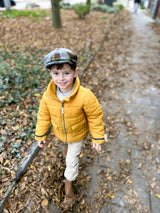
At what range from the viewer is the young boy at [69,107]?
1.77m

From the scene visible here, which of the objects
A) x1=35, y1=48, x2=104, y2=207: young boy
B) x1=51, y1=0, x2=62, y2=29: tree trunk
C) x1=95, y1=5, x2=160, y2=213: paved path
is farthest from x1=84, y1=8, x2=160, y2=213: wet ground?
x1=51, y1=0, x2=62, y2=29: tree trunk

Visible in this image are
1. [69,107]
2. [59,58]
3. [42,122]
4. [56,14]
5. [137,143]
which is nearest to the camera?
[59,58]

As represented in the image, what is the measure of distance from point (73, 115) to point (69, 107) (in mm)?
124

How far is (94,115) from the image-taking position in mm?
2078

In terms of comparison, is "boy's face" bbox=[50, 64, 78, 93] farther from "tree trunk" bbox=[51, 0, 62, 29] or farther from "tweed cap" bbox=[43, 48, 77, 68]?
"tree trunk" bbox=[51, 0, 62, 29]

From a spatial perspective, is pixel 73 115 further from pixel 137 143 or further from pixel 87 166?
pixel 137 143

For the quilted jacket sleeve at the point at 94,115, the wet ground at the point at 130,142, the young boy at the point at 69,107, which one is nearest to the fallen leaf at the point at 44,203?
the young boy at the point at 69,107

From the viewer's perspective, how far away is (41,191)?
8.57 ft

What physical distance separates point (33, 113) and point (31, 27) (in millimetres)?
6695

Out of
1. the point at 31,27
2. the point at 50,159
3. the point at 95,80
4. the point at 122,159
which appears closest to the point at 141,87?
the point at 95,80

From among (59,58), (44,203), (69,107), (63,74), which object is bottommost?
(44,203)

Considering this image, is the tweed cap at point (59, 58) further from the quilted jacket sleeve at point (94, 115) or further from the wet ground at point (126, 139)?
the wet ground at point (126, 139)

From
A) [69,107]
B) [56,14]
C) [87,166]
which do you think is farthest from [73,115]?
[56,14]

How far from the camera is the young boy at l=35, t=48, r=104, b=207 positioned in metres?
1.77
